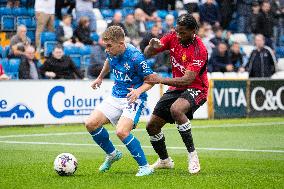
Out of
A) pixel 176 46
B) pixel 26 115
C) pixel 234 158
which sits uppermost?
pixel 176 46

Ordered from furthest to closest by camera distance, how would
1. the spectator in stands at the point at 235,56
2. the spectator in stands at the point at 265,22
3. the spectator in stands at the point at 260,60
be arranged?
the spectator in stands at the point at 265,22 < the spectator in stands at the point at 235,56 < the spectator in stands at the point at 260,60

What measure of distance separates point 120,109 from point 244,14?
17.8 metres

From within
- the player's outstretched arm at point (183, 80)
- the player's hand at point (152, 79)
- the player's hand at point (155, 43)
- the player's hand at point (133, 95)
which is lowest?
the player's hand at point (133, 95)

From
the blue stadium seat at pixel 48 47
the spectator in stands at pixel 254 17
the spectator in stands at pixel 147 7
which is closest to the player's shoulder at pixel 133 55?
the blue stadium seat at pixel 48 47

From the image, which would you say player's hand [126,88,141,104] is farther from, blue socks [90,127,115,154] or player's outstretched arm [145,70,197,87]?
blue socks [90,127,115,154]

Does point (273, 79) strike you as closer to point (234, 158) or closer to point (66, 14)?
point (66, 14)

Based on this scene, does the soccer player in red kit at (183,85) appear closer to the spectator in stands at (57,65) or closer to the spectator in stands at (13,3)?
the spectator in stands at (57,65)

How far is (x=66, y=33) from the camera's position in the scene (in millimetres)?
22844

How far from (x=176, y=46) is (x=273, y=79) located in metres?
11.8

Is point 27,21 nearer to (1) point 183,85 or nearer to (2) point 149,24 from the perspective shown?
(2) point 149,24

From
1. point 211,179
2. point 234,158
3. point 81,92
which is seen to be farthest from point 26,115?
Result: point 211,179

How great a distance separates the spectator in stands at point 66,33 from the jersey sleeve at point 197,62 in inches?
451

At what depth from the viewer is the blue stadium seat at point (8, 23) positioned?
2258cm

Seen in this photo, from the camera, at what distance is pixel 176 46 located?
11.6 metres
